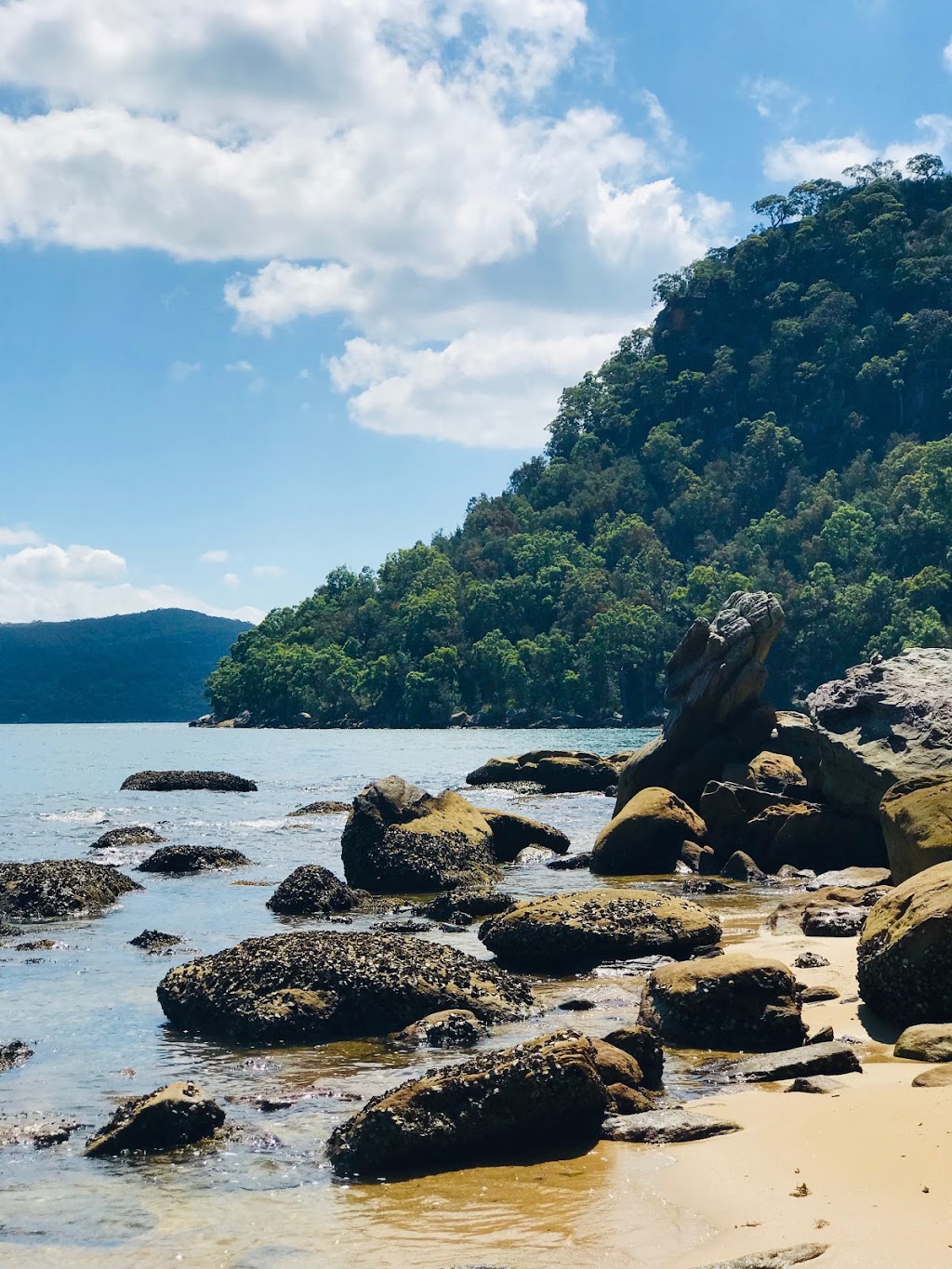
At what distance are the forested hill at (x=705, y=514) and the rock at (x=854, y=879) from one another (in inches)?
3644

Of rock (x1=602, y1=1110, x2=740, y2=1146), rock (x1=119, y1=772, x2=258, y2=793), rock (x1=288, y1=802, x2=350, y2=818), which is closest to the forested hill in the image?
rock (x1=119, y1=772, x2=258, y2=793)

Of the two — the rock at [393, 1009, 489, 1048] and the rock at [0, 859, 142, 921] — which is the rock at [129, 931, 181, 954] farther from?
the rock at [393, 1009, 489, 1048]

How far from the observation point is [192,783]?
4962cm

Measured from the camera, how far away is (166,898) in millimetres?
20922

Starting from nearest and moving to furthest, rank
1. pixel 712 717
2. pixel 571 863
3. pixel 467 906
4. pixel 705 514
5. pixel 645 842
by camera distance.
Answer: pixel 467 906 → pixel 645 842 → pixel 571 863 → pixel 712 717 → pixel 705 514

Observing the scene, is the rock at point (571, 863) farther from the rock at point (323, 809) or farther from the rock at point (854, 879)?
Answer: the rock at point (323, 809)

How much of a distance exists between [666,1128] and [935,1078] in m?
1.93

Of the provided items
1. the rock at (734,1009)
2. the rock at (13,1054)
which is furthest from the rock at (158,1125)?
the rock at (734,1009)

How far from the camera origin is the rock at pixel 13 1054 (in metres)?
10.5

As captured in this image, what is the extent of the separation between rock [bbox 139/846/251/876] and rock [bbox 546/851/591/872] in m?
6.27

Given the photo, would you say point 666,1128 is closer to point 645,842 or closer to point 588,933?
point 588,933

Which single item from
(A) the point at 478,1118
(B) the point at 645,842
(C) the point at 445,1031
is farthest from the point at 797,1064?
(B) the point at 645,842

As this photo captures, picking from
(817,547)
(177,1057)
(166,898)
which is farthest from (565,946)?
(817,547)

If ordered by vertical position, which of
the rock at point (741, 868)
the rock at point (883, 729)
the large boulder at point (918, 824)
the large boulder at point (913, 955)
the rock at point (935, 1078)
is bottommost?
the rock at point (741, 868)
